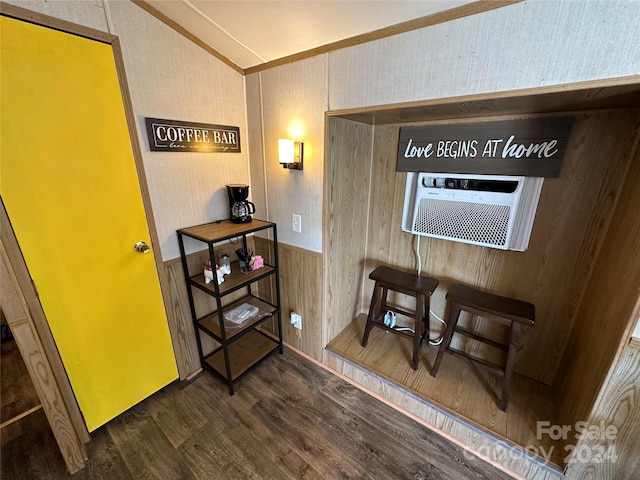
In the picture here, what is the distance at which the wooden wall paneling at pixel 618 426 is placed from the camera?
1023mm

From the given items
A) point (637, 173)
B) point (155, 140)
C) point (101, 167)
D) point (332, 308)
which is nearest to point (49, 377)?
point (101, 167)

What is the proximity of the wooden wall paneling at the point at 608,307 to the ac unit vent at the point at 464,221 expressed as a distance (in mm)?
Result: 447

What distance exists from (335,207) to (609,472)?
184 centimetres

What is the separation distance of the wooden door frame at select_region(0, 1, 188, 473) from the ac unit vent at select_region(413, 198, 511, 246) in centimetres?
177

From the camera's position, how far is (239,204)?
1.84 meters

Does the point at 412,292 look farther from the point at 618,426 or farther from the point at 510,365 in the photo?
the point at 618,426

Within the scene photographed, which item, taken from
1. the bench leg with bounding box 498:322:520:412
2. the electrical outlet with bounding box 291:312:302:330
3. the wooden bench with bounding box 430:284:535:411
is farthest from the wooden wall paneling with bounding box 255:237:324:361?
the bench leg with bounding box 498:322:520:412

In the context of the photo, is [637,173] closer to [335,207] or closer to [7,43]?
[335,207]

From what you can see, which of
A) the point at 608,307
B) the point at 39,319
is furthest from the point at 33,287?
the point at 608,307

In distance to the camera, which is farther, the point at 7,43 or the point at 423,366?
the point at 423,366

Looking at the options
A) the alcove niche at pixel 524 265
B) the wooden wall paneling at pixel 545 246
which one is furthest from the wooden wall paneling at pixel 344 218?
the wooden wall paneling at pixel 545 246

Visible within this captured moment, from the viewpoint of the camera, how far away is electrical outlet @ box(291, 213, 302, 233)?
6.13 ft

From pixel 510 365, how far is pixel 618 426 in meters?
0.43

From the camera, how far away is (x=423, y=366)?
1846mm
